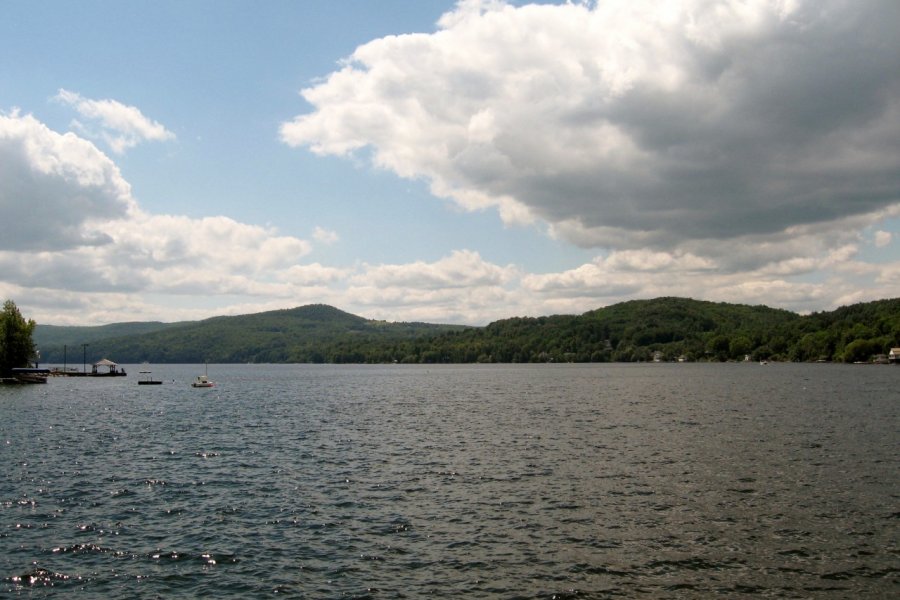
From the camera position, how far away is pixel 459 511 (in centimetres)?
3397

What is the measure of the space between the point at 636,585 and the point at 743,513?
12511 millimetres

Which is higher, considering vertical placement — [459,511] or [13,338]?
[13,338]

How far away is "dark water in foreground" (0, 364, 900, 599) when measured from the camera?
24.1 m

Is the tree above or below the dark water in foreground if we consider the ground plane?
above

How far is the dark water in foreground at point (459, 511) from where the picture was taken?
79.0 feet

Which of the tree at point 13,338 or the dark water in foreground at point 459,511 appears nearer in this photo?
the dark water in foreground at point 459,511

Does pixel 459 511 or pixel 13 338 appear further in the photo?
pixel 13 338

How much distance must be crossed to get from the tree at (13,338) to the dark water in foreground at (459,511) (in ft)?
349

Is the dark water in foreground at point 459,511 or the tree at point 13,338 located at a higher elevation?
the tree at point 13,338

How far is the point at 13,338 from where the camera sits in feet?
530

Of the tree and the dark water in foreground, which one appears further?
the tree

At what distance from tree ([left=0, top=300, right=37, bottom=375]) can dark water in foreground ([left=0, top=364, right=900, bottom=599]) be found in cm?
10636

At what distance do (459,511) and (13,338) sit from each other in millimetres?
168669

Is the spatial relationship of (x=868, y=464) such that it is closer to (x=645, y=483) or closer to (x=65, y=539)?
(x=645, y=483)
